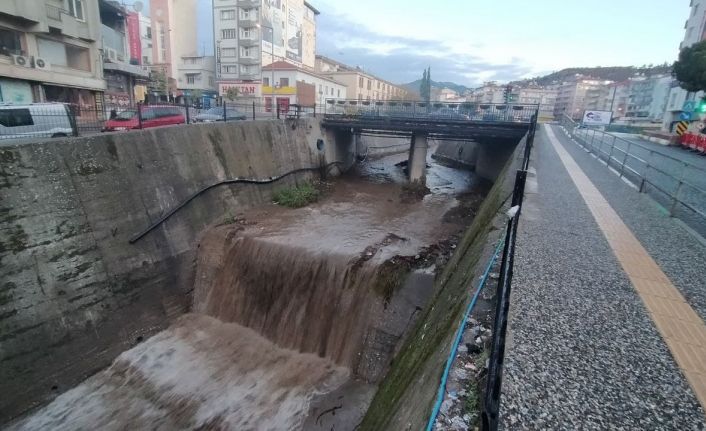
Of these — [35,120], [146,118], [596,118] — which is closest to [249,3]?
[146,118]

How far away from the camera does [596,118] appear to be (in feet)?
124

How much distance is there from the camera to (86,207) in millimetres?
10570

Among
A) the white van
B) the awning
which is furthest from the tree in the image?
the awning

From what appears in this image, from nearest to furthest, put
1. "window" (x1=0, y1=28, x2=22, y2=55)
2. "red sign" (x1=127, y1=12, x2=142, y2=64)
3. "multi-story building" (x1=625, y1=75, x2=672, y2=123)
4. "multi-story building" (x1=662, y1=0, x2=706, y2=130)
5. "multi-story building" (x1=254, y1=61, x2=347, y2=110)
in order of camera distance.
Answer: "window" (x1=0, y1=28, x2=22, y2=55) → "multi-story building" (x1=662, y1=0, x2=706, y2=130) → "red sign" (x1=127, y1=12, x2=142, y2=64) → "multi-story building" (x1=254, y1=61, x2=347, y2=110) → "multi-story building" (x1=625, y1=75, x2=672, y2=123)

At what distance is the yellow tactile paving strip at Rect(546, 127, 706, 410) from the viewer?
349cm

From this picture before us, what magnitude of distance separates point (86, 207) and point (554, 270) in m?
11.5

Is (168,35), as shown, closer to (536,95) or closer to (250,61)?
(250,61)

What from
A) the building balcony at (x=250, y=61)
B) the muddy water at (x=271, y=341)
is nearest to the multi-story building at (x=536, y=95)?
the building balcony at (x=250, y=61)

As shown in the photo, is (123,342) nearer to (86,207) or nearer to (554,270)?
A: (86,207)

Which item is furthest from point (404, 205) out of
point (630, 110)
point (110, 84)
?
point (630, 110)

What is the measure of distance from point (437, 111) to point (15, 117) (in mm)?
19622

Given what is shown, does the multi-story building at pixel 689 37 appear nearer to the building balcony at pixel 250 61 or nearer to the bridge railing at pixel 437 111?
the bridge railing at pixel 437 111

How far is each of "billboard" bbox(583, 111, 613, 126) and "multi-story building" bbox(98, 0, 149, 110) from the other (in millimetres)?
41284

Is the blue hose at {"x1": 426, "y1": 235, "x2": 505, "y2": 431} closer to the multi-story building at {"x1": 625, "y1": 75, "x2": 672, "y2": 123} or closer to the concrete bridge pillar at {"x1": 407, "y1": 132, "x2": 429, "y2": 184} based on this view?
the concrete bridge pillar at {"x1": 407, "y1": 132, "x2": 429, "y2": 184}
